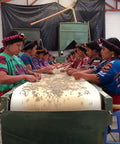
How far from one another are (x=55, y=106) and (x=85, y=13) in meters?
6.76

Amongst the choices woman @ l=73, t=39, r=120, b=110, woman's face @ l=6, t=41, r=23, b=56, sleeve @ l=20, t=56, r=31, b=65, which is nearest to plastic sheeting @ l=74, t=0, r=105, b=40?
sleeve @ l=20, t=56, r=31, b=65

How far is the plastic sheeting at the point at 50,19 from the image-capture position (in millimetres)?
6547

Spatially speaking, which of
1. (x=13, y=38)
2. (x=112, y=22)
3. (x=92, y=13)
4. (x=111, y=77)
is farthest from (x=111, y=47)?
(x=112, y=22)

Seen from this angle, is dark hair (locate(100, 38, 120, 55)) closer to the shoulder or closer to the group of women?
the group of women

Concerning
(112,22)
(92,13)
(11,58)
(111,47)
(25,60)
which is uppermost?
(92,13)

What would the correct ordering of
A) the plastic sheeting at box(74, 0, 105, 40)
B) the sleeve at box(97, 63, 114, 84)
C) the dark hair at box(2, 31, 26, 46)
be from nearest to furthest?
the sleeve at box(97, 63, 114, 84), the dark hair at box(2, 31, 26, 46), the plastic sheeting at box(74, 0, 105, 40)

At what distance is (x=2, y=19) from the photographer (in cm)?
649

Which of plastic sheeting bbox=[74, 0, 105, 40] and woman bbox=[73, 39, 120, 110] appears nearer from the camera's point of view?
woman bbox=[73, 39, 120, 110]

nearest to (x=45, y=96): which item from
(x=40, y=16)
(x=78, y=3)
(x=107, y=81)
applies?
(x=107, y=81)

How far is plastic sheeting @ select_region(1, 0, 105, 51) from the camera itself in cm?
655

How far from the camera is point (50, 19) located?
6758 mm

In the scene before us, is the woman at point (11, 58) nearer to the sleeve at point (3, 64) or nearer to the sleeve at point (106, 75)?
the sleeve at point (3, 64)

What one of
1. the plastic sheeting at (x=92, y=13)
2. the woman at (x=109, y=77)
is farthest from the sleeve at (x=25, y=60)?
the plastic sheeting at (x=92, y=13)

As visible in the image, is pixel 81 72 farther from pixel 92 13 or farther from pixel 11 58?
pixel 92 13
